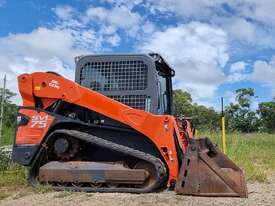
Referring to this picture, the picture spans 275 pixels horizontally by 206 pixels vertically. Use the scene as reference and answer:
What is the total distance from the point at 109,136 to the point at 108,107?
534mm

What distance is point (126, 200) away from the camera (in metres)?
6.22

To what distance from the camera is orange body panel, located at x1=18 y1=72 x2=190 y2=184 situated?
6.79 meters

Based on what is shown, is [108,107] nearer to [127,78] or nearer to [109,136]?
[109,136]

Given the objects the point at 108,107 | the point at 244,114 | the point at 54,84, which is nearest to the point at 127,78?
the point at 108,107

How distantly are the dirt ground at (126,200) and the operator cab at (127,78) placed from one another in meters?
1.58

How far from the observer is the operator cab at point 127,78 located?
748cm

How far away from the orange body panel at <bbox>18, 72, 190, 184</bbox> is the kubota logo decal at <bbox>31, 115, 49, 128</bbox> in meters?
0.24

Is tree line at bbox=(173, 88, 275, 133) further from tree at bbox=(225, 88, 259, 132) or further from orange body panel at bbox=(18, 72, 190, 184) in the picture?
orange body panel at bbox=(18, 72, 190, 184)

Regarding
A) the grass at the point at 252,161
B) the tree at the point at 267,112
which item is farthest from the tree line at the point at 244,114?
the grass at the point at 252,161

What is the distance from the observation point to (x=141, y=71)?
760cm

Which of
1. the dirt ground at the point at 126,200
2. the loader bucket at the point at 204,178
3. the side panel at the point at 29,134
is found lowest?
the dirt ground at the point at 126,200

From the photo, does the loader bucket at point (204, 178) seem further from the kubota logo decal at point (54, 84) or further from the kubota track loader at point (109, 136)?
the kubota logo decal at point (54, 84)

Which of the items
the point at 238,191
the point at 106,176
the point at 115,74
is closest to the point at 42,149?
the point at 106,176

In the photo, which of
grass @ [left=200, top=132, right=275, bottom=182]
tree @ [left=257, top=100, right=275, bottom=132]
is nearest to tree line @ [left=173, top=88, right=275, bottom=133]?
tree @ [left=257, top=100, right=275, bottom=132]
